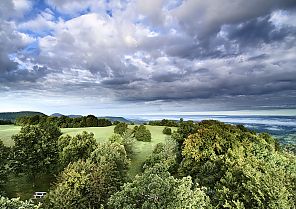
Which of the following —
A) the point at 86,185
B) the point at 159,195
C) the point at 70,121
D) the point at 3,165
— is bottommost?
the point at 86,185

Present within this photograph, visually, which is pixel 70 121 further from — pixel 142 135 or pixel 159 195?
pixel 159 195

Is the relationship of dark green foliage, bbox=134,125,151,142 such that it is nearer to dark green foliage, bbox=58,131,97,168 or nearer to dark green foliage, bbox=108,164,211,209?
dark green foliage, bbox=58,131,97,168

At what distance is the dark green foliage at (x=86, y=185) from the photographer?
137 ft

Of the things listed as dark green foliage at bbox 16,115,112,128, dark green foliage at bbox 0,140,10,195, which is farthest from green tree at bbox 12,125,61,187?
dark green foliage at bbox 16,115,112,128

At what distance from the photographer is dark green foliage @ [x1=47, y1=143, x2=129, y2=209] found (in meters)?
41.9

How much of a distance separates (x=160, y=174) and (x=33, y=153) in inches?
1485

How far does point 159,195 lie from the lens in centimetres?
2981

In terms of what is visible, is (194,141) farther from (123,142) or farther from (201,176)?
(123,142)

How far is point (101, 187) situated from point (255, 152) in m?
40.4

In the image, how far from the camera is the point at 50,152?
218 feet

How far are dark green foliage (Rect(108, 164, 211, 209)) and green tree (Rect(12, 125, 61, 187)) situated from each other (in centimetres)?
3679

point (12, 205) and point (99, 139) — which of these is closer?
point (12, 205)

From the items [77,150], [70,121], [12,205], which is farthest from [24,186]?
[70,121]

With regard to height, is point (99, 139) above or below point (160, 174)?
above
